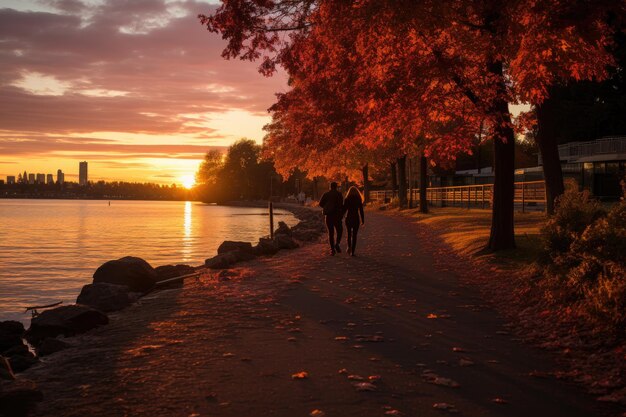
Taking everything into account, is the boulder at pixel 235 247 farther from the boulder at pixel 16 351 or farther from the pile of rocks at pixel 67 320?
the boulder at pixel 16 351

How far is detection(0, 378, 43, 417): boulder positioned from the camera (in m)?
5.03

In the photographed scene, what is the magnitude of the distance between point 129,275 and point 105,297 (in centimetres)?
256

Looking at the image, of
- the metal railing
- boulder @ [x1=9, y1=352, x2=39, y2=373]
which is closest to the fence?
the metal railing

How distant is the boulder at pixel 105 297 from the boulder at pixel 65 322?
1.53 meters

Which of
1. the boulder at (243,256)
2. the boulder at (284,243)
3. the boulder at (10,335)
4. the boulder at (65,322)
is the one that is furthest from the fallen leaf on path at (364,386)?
the boulder at (284,243)

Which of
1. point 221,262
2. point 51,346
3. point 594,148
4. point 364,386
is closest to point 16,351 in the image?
point 51,346

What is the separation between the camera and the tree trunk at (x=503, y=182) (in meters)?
16.1

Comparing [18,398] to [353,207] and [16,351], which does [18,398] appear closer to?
[16,351]

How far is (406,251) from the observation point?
62.2 ft

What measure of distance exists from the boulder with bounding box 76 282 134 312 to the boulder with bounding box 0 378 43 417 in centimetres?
569

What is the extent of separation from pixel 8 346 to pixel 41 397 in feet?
13.2

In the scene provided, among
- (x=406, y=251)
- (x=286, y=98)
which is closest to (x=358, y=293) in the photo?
(x=406, y=251)

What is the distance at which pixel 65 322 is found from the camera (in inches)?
353

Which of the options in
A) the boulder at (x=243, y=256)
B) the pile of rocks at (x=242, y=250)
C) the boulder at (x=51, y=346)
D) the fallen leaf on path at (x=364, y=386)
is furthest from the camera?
the boulder at (x=243, y=256)
